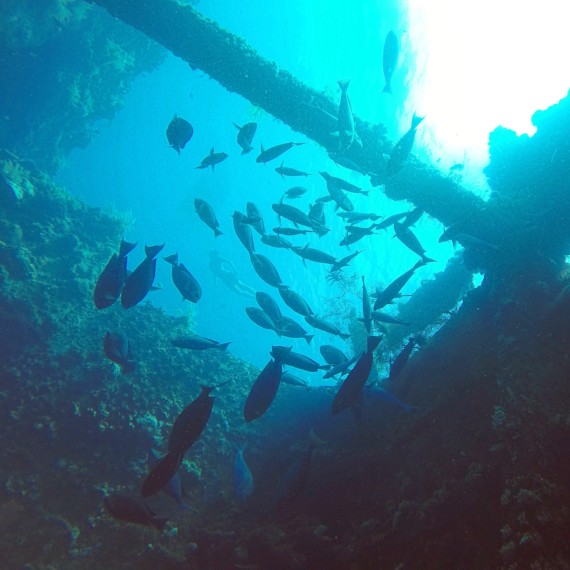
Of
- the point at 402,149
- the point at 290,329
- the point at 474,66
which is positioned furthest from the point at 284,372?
the point at 474,66

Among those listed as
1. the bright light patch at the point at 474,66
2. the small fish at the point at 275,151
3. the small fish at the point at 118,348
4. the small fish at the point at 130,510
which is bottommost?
the small fish at the point at 130,510

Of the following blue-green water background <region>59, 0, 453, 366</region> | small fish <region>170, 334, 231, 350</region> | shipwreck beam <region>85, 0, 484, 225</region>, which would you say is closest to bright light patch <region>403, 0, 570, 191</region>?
blue-green water background <region>59, 0, 453, 366</region>

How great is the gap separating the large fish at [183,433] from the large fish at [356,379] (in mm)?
1262

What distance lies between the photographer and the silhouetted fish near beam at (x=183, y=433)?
286 cm

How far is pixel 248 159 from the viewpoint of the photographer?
44.8 metres

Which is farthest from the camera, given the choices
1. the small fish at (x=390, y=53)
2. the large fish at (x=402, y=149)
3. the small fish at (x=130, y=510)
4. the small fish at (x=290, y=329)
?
the small fish at (x=290, y=329)

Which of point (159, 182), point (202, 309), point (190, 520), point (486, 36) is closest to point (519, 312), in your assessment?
point (190, 520)

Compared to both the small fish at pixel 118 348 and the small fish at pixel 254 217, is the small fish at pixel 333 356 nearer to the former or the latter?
the small fish at pixel 254 217

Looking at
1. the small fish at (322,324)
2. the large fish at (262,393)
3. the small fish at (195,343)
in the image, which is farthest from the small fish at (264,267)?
the large fish at (262,393)

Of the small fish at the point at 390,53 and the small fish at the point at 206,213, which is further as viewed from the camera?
the small fish at the point at 206,213

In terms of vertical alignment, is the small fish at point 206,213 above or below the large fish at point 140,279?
above

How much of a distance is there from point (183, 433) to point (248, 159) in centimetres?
4534

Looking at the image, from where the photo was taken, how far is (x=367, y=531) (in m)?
3.22

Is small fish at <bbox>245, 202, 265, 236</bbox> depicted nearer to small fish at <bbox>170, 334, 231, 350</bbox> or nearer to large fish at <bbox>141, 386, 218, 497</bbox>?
small fish at <bbox>170, 334, 231, 350</bbox>
